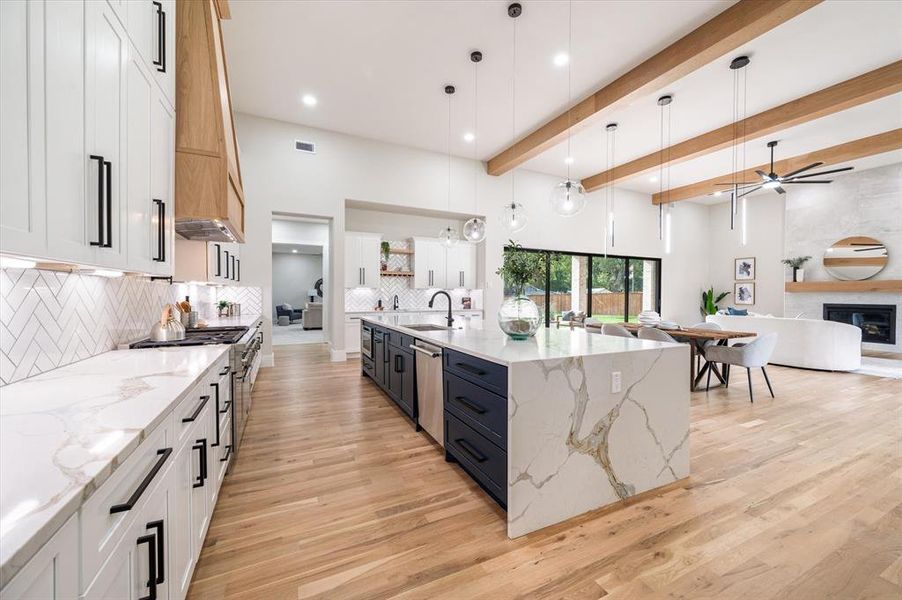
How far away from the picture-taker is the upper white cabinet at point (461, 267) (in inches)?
298

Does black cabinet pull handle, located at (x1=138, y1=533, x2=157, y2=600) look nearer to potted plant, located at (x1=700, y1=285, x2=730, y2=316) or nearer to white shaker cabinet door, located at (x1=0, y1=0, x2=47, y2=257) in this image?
white shaker cabinet door, located at (x1=0, y1=0, x2=47, y2=257)

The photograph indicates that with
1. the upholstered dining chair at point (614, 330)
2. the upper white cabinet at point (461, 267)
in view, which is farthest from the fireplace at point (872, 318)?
the upper white cabinet at point (461, 267)

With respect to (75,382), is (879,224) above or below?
above

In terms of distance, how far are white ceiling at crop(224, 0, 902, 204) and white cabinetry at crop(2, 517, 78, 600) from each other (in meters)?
4.36

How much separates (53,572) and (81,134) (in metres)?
1.31

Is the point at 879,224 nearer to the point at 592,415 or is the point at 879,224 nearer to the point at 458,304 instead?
the point at 458,304

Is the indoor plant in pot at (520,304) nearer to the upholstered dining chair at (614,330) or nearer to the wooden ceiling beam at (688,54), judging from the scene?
the upholstered dining chair at (614,330)

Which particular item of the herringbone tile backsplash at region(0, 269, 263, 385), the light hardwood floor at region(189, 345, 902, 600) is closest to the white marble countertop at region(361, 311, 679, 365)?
the light hardwood floor at region(189, 345, 902, 600)

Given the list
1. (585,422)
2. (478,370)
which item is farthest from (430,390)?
(585,422)

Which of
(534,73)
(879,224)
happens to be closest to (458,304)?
(534,73)

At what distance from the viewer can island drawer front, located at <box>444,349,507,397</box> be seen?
6.22 feet

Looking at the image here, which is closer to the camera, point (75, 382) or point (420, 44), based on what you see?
point (75, 382)

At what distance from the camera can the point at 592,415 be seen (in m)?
2.05

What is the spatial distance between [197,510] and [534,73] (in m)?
5.27
